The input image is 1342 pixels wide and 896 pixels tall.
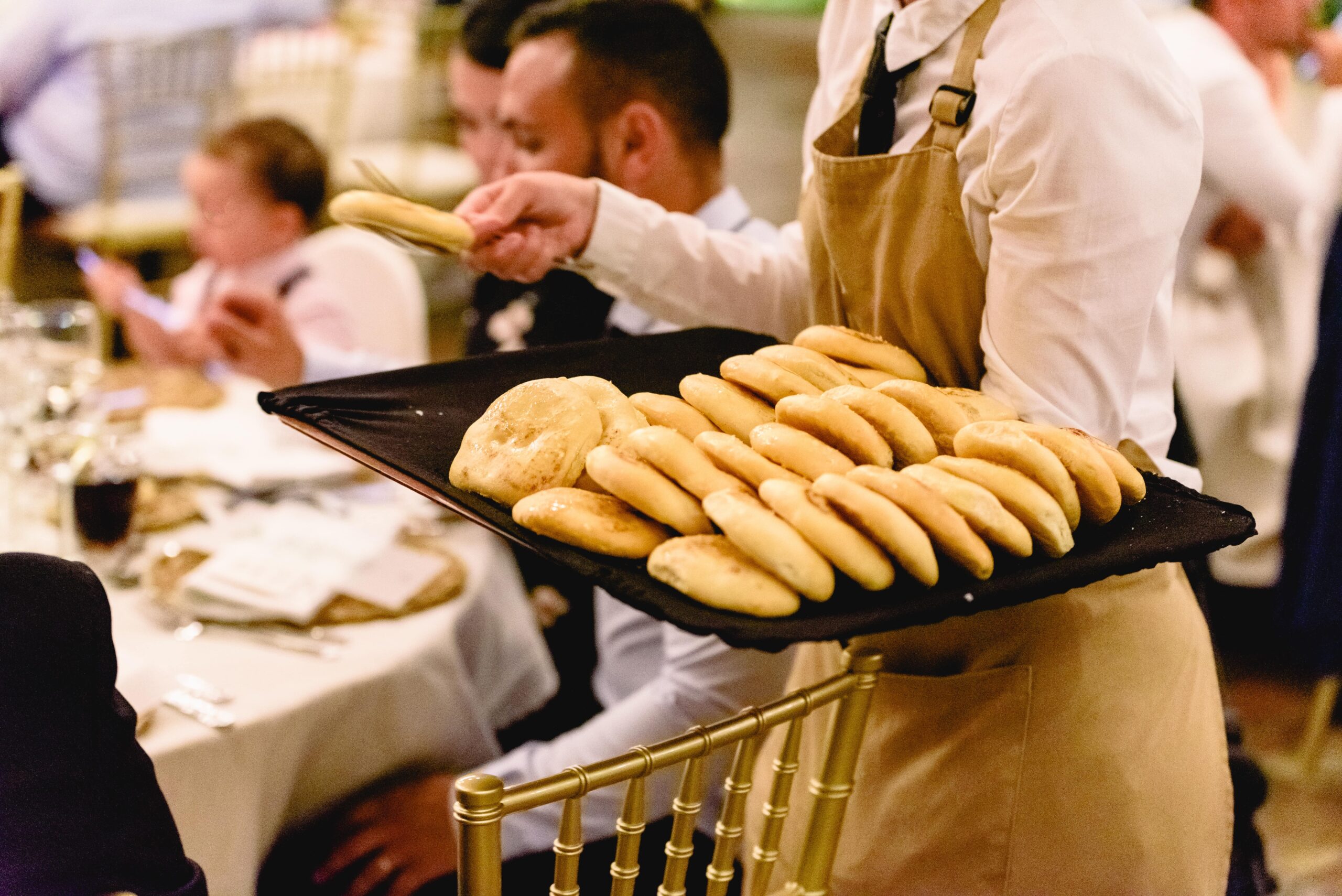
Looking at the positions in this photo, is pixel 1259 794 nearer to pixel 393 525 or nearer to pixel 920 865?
pixel 920 865

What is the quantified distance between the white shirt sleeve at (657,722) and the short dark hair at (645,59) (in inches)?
32.1

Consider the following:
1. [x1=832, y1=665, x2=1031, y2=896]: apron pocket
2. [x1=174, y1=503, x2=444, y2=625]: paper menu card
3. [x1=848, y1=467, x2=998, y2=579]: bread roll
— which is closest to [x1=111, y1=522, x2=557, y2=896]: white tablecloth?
[x1=174, y1=503, x2=444, y2=625]: paper menu card

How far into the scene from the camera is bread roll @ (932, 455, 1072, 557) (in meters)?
0.88

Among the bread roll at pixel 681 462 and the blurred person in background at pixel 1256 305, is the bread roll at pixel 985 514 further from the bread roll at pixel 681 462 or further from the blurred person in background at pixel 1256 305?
the blurred person in background at pixel 1256 305

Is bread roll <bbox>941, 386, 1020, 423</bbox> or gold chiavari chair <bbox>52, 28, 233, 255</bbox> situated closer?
bread roll <bbox>941, 386, 1020, 423</bbox>

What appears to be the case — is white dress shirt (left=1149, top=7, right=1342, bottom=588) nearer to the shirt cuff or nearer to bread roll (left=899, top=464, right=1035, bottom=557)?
the shirt cuff

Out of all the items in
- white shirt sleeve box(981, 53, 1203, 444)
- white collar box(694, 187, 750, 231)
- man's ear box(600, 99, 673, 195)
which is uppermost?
white shirt sleeve box(981, 53, 1203, 444)

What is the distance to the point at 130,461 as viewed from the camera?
157 cm

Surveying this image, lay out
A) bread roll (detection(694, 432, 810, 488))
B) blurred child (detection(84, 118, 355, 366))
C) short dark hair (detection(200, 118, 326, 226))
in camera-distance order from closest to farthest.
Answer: bread roll (detection(694, 432, 810, 488)) → blurred child (detection(84, 118, 355, 366)) → short dark hair (detection(200, 118, 326, 226))

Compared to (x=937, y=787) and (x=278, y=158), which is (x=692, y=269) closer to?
(x=937, y=787)

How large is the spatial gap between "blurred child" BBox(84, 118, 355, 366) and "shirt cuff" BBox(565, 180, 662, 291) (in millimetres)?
1443

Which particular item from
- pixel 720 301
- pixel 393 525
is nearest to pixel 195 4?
pixel 393 525

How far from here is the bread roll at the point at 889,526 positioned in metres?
0.82

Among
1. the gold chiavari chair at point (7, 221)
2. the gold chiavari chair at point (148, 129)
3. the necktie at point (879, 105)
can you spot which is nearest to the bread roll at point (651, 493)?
the necktie at point (879, 105)
